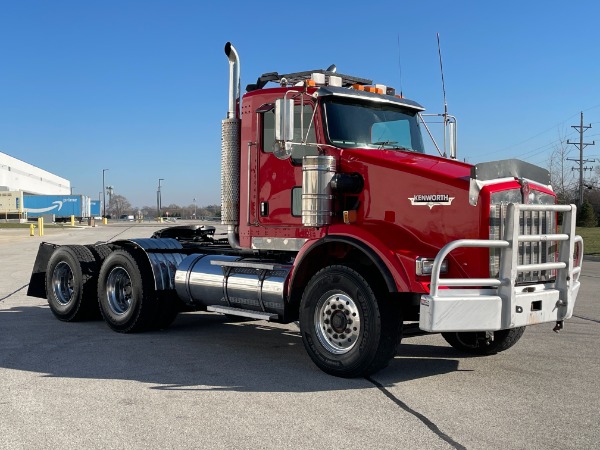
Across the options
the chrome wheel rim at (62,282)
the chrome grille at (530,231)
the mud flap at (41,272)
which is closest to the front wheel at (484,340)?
the chrome grille at (530,231)

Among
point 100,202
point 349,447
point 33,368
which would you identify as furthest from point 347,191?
point 100,202

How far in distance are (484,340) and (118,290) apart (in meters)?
4.78

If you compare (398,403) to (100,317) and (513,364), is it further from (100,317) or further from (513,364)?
(100,317)

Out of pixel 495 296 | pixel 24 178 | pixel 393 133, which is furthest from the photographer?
pixel 24 178

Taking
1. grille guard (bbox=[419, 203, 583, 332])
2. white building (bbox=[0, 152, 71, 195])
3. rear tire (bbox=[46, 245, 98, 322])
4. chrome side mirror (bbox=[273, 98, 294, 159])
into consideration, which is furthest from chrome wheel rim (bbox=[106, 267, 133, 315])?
white building (bbox=[0, 152, 71, 195])

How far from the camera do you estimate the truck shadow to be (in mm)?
5863

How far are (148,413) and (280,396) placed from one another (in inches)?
43.2

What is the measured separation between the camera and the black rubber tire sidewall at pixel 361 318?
5.71m

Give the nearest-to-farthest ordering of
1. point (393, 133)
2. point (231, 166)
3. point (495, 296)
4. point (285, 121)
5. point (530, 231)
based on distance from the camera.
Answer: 1. point (495, 296)
2. point (530, 231)
3. point (285, 121)
4. point (393, 133)
5. point (231, 166)

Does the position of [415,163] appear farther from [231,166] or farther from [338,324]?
[231,166]

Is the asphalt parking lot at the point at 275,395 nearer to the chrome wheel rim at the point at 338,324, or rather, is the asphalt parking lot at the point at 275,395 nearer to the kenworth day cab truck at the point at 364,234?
the chrome wheel rim at the point at 338,324

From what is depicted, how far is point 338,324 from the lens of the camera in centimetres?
605

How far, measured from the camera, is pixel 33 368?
628 centimetres

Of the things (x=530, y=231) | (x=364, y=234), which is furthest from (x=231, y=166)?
(x=530, y=231)
